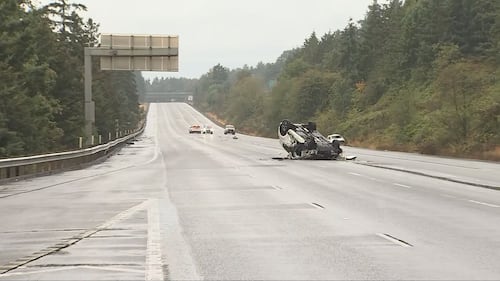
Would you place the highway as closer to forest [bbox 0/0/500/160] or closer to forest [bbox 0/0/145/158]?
forest [bbox 0/0/145/158]

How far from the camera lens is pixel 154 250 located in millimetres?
9961

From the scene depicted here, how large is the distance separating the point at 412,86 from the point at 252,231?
3252 inches

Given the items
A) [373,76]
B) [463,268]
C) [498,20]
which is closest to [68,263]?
[463,268]

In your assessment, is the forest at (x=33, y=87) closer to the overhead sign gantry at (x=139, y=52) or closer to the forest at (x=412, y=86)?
the overhead sign gantry at (x=139, y=52)

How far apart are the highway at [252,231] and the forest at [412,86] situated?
25.6 m

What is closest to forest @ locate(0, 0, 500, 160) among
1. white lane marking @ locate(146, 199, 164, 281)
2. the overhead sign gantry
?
the overhead sign gantry

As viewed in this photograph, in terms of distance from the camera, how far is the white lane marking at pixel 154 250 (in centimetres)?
833

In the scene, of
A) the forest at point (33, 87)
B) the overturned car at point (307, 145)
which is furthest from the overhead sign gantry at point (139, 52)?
the overturned car at point (307, 145)

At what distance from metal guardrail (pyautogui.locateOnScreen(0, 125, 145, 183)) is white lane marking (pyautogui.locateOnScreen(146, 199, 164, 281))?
12424 millimetres

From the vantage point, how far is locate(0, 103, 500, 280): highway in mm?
8578

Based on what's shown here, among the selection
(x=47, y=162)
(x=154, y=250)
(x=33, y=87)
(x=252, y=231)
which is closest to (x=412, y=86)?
(x=33, y=87)

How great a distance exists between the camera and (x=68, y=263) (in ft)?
29.8

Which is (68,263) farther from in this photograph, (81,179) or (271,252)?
(81,179)

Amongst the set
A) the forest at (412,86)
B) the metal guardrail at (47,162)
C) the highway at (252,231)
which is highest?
the forest at (412,86)
